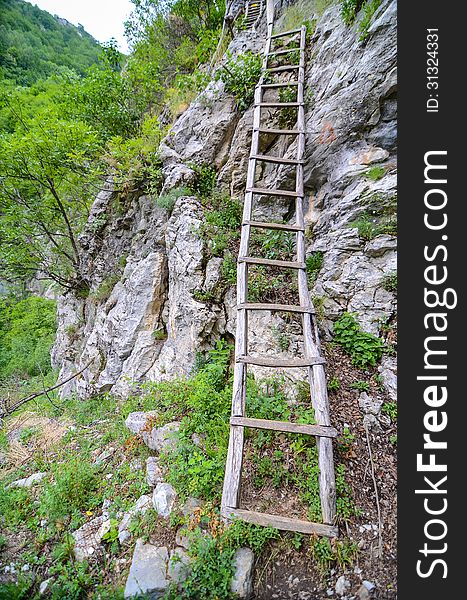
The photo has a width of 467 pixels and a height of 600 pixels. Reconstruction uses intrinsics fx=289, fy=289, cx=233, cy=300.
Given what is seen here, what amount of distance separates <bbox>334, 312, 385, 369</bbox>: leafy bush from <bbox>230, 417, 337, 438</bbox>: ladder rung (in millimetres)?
1205

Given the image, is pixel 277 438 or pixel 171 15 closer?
pixel 277 438

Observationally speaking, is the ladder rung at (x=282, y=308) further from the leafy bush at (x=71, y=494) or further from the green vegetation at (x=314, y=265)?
the leafy bush at (x=71, y=494)

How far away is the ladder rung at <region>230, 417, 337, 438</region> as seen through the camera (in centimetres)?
240

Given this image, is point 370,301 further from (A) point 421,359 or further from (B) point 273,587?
(B) point 273,587

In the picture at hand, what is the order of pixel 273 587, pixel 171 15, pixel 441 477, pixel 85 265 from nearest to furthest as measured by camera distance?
pixel 441 477, pixel 273 587, pixel 85 265, pixel 171 15

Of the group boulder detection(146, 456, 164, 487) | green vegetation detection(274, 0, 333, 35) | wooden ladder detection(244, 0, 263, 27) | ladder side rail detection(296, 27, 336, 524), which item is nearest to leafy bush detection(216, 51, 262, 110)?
green vegetation detection(274, 0, 333, 35)

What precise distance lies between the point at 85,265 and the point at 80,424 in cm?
445

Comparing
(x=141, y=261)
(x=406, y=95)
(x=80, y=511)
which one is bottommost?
(x=80, y=511)

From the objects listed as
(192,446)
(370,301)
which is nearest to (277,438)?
(192,446)

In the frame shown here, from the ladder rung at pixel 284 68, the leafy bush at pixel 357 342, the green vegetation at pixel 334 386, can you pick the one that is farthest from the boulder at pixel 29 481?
the ladder rung at pixel 284 68

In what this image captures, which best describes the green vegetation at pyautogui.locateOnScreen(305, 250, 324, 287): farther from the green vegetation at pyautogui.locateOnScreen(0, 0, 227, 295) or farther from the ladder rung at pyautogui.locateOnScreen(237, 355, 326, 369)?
the green vegetation at pyautogui.locateOnScreen(0, 0, 227, 295)

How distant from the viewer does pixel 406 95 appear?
8.10ft

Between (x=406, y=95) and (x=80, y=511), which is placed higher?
(x=406, y=95)

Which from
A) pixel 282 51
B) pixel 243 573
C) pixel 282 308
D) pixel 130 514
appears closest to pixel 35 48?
pixel 282 51
